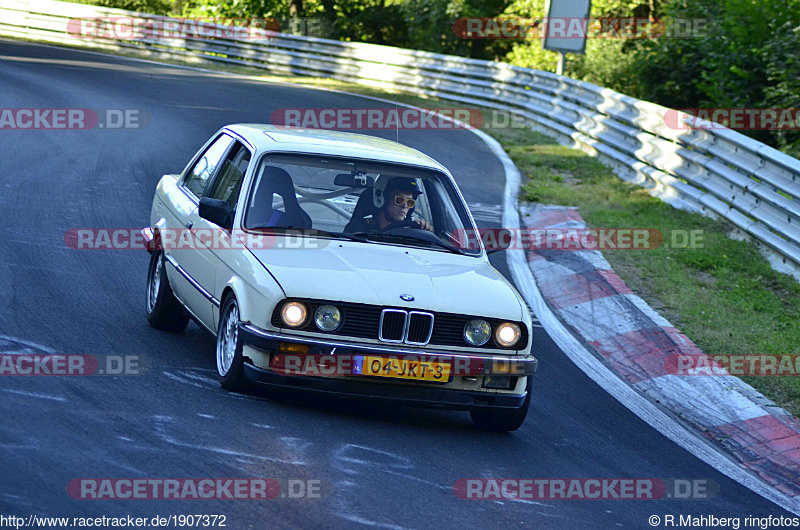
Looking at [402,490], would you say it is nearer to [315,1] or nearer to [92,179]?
[92,179]

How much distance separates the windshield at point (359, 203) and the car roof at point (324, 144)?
6cm

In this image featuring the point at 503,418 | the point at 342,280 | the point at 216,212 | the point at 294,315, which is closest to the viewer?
the point at 294,315

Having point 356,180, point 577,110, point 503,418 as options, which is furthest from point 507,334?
point 577,110

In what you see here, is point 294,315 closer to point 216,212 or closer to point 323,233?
point 323,233

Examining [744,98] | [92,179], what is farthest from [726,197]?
[92,179]

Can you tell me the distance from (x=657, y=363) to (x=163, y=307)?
359 cm

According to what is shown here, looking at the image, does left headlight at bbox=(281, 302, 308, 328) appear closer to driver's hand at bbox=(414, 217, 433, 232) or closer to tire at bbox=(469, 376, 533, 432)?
tire at bbox=(469, 376, 533, 432)

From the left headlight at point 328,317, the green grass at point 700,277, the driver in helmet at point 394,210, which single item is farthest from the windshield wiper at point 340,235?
the green grass at point 700,277

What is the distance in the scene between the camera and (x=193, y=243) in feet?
24.1

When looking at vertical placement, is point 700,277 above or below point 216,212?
below

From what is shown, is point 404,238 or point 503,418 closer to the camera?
point 503,418

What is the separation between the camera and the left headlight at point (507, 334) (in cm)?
631

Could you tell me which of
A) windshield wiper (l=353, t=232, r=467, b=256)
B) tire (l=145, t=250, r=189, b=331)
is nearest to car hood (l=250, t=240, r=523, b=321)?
windshield wiper (l=353, t=232, r=467, b=256)

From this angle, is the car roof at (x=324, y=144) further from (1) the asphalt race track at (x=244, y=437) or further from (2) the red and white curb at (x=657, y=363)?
(2) the red and white curb at (x=657, y=363)
